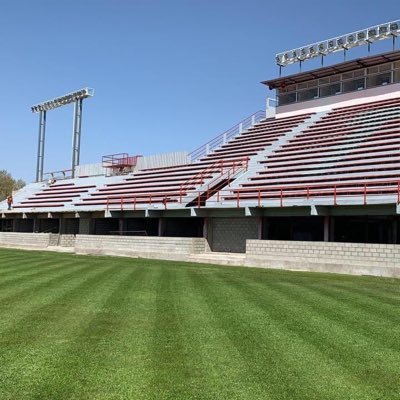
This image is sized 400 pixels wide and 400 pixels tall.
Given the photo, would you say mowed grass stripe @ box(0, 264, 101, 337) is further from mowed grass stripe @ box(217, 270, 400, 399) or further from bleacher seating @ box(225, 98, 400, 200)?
bleacher seating @ box(225, 98, 400, 200)

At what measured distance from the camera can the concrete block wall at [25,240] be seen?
40.3 m

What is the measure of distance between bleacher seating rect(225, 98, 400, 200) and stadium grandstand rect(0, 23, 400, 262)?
3.1 inches

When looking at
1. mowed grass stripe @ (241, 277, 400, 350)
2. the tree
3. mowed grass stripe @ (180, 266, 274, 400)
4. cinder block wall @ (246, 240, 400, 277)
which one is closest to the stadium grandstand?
cinder block wall @ (246, 240, 400, 277)

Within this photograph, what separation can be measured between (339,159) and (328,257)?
915 centimetres

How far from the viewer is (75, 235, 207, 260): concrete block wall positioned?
2848 centimetres

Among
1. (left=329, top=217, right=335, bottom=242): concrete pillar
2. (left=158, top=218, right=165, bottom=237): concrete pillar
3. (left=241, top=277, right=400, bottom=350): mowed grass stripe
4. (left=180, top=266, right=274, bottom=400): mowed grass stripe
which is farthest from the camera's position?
(left=158, top=218, right=165, bottom=237): concrete pillar

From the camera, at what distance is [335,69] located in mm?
40750

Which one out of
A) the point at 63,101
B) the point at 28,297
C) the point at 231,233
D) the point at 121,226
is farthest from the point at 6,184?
the point at 28,297

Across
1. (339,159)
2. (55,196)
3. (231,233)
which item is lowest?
(231,233)

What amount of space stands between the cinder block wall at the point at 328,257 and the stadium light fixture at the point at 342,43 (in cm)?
2529

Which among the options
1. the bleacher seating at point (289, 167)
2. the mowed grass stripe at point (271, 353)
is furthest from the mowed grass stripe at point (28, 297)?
the bleacher seating at point (289, 167)

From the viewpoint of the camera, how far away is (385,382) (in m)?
5.69

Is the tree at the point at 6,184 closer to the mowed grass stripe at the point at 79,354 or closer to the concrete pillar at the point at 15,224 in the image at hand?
the concrete pillar at the point at 15,224

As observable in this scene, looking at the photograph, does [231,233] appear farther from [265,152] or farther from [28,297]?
[28,297]
